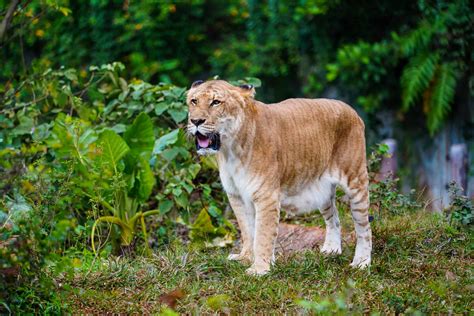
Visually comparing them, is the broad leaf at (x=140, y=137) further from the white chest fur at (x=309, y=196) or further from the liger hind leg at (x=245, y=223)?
the white chest fur at (x=309, y=196)

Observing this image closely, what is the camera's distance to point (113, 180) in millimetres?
6855

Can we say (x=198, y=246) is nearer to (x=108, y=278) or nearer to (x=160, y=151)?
(x=160, y=151)

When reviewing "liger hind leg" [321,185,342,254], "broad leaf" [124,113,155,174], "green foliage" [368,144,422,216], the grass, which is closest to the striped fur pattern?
"liger hind leg" [321,185,342,254]

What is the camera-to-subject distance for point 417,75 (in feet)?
37.7

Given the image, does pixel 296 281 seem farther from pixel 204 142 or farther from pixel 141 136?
pixel 141 136

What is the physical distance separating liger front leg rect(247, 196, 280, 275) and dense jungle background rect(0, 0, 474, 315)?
15 centimetres

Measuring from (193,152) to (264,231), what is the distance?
2023 mm

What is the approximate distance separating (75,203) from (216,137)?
5.35ft

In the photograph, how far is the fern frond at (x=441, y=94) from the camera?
1139 centimetres

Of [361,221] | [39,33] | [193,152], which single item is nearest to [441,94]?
[193,152]

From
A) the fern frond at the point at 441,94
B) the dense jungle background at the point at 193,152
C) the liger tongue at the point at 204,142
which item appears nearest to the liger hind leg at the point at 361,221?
the dense jungle background at the point at 193,152

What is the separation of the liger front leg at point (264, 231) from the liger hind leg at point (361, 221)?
2.03 feet

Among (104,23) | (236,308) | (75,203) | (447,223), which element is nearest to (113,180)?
(75,203)

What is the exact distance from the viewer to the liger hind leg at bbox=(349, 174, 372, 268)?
6.27 m
